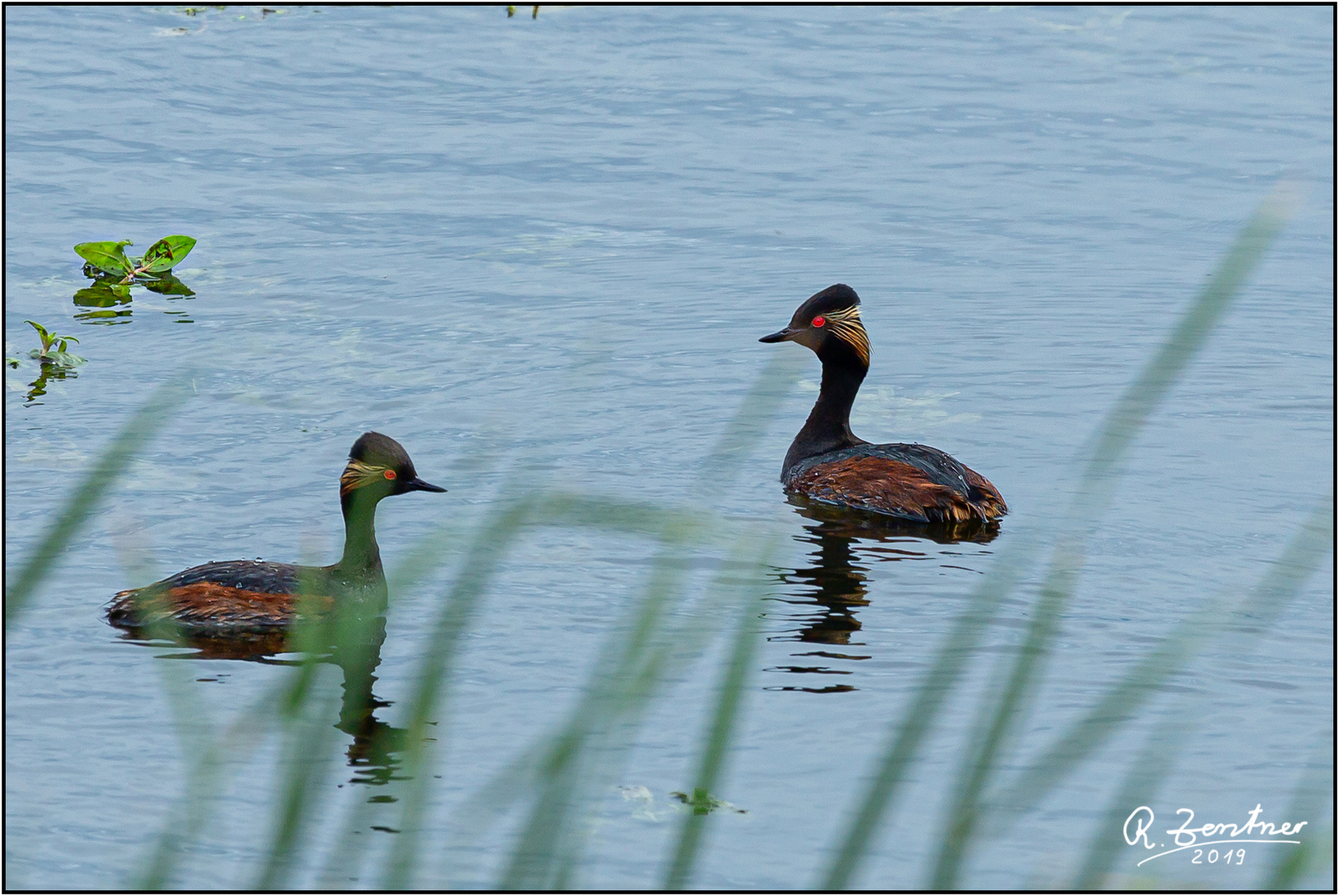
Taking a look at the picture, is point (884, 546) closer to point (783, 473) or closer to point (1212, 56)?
point (783, 473)

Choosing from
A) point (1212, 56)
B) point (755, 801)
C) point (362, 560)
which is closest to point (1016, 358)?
point (362, 560)

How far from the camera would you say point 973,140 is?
1964 centimetres

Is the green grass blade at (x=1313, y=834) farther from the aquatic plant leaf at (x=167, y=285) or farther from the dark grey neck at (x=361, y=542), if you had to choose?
the aquatic plant leaf at (x=167, y=285)

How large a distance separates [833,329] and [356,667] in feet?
16.2

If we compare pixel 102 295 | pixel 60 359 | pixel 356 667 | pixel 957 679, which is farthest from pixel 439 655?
pixel 102 295

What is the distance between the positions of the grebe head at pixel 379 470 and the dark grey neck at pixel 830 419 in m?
3.25

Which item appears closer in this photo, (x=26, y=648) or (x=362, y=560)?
(x=26, y=648)

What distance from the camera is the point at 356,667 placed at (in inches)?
315

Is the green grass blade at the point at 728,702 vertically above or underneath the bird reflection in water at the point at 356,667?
above

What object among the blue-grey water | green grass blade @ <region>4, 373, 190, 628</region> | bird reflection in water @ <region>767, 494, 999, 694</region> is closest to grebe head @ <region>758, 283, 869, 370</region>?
the blue-grey water

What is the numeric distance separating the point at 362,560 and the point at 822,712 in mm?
2675

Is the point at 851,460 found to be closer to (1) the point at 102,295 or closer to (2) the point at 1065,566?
(1) the point at 102,295

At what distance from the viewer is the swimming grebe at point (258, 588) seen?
8.32 metres
